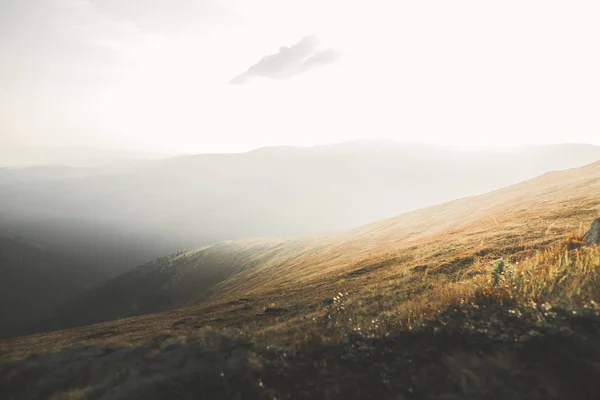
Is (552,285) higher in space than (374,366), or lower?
higher

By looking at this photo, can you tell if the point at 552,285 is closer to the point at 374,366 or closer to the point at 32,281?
the point at 374,366

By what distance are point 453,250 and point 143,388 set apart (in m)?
18.8

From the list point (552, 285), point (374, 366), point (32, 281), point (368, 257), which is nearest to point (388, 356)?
point (374, 366)

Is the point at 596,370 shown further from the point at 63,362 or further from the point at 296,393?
the point at 63,362

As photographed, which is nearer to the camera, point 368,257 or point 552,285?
point 552,285

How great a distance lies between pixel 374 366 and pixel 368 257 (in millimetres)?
23692

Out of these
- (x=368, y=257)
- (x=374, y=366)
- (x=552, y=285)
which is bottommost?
(x=368, y=257)

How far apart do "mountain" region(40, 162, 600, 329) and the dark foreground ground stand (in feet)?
18.0

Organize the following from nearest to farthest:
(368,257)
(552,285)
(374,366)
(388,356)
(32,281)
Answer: (374,366), (388,356), (552,285), (368,257), (32,281)

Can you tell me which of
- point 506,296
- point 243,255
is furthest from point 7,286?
point 506,296

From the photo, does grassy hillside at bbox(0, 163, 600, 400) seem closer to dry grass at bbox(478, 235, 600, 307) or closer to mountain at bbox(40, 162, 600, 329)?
dry grass at bbox(478, 235, 600, 307)

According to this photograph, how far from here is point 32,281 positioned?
141500 millimetres

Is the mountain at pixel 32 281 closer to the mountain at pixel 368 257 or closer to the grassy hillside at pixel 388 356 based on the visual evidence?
the mountain at pixel 368 257

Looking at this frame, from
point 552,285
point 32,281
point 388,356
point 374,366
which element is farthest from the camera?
point 32,281
